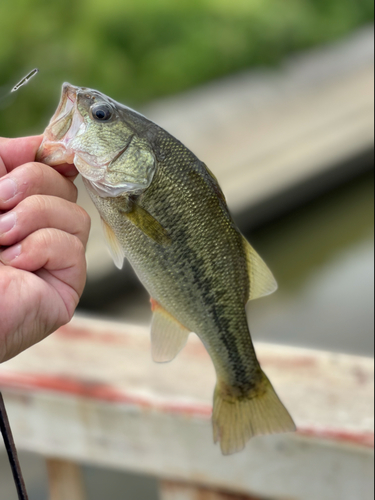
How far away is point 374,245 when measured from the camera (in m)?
4.57

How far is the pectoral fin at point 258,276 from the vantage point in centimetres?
95

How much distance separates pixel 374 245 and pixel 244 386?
12.6 ft

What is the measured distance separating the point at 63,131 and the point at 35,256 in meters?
0.21

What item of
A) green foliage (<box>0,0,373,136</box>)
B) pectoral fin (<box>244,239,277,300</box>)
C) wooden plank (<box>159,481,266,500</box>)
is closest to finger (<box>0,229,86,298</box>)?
pectoral fin (<box>244,239,277,300</box>)

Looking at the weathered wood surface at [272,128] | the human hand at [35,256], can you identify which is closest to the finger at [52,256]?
the human hand at [35,256]

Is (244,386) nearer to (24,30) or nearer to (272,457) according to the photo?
(272,457)

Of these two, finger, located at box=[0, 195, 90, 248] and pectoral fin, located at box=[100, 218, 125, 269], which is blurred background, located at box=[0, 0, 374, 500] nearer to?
pectoral fin, located at box=[100, 218, 125, 269]

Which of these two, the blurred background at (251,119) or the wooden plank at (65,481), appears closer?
the wooden plank at (65,481)

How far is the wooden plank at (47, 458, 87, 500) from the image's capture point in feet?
4.53

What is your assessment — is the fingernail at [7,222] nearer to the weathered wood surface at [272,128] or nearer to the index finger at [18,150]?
the index finger at [18,150]

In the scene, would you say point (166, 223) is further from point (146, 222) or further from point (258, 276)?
point (258, 276)

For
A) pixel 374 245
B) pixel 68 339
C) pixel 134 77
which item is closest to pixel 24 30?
pixel 134 77

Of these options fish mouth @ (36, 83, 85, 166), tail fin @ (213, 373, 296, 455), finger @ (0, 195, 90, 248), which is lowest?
tail fin @ (213, 373, 296, 455)

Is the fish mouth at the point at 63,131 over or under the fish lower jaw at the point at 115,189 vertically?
over
